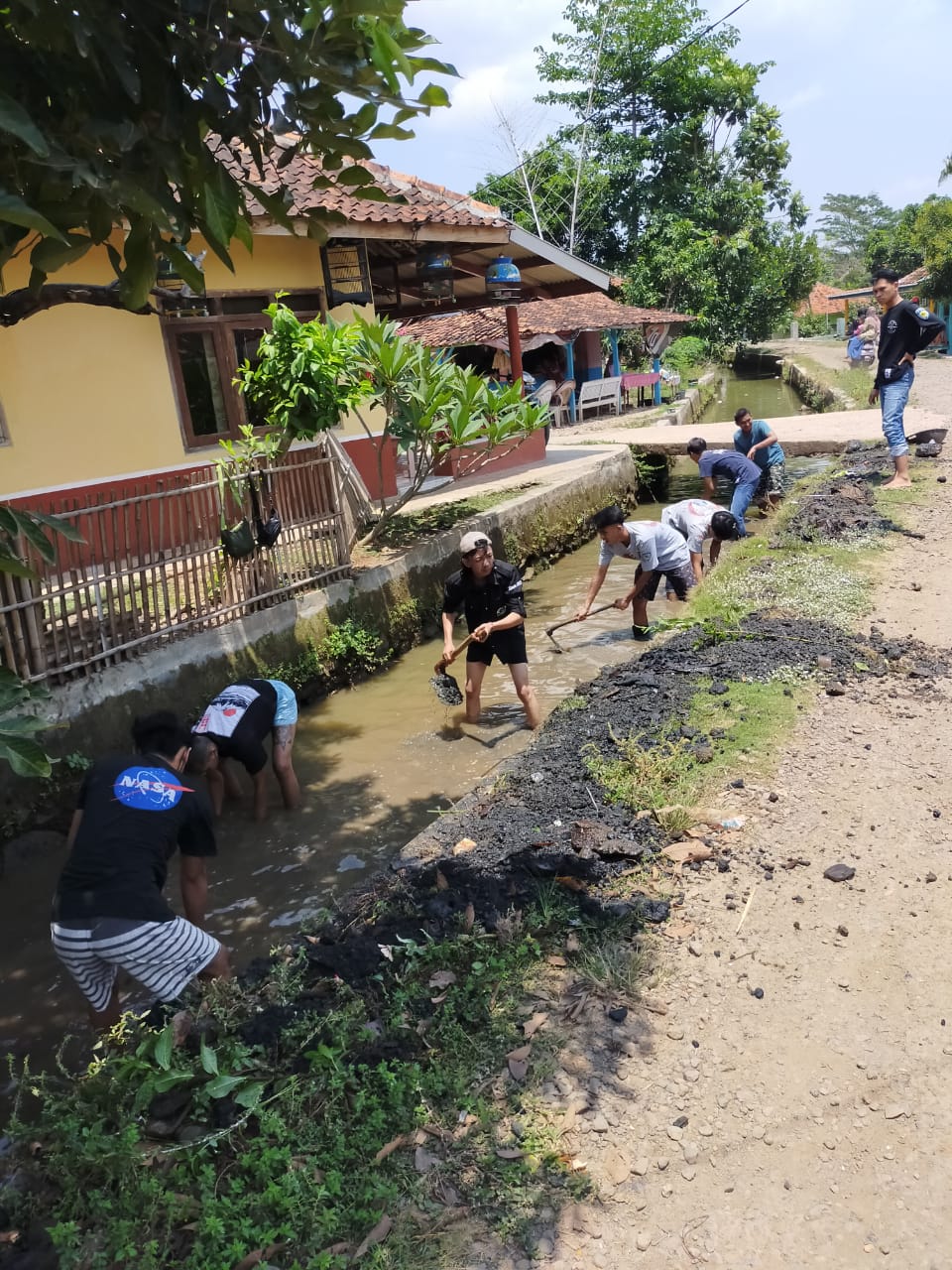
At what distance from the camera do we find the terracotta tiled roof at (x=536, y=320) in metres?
18.8

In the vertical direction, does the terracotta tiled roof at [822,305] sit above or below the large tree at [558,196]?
below

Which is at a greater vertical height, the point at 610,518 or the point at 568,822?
the point at 610,518

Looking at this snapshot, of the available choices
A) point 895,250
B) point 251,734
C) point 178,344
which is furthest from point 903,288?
point 251,734

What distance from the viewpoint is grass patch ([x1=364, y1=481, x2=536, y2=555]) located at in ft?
32.3

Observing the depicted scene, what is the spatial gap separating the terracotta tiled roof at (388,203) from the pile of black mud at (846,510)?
16.8 feet

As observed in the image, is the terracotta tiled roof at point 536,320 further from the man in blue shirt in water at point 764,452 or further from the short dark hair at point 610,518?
the short dark hair at point 610,518

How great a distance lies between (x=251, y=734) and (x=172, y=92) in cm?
360

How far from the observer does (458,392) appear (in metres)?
8.78

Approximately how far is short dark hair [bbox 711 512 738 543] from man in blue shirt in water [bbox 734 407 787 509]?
2231mm

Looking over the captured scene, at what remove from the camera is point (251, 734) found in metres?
5.50

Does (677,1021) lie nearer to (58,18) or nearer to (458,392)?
(58,18)

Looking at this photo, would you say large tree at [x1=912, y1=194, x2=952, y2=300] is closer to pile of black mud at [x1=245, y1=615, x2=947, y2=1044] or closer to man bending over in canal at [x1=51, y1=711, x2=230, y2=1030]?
pile of black mud at [x1=245, y1=615, x2=947, y2=1044]

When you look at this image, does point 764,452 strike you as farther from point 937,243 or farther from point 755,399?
point 937,243

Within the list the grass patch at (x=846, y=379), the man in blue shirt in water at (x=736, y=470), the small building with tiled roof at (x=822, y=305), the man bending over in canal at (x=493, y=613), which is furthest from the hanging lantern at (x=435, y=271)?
the small building with tiled roof at (x=822, y=305)
